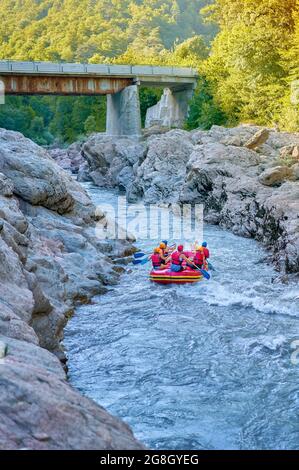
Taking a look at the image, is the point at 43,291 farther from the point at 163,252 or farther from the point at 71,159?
the point at 71,159

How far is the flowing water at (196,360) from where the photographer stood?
8.20m

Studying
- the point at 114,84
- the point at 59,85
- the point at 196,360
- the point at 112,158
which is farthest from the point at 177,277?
the point at 114,84

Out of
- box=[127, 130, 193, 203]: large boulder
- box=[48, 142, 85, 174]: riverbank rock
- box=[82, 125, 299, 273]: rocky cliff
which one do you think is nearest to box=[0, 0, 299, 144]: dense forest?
box=[48, 142, 85, 174]: riverbank rock

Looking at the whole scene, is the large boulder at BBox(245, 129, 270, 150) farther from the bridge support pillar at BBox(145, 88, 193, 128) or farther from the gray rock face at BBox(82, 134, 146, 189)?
the bridge support pillar at BBox(145, 88, 193, 128)

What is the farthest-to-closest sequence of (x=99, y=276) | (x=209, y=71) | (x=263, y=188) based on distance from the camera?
(x=209, y=71), (x=263, y=188), (x=99, y=276)

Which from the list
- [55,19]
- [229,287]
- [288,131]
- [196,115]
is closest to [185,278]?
A: [229,287]

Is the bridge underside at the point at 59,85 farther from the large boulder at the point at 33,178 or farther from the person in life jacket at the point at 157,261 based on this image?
the person in life jacket at the point at 157,261

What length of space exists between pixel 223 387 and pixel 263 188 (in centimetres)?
1405

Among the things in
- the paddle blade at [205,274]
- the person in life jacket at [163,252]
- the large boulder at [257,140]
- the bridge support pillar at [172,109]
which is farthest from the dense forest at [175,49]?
the paddle blade at [205,274]

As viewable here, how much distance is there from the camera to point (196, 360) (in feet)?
34.2

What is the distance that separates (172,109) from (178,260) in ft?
118

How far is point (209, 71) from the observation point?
43062 millimetres

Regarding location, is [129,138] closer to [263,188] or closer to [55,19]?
[263,188]

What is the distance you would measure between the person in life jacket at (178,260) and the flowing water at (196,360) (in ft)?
1.86
